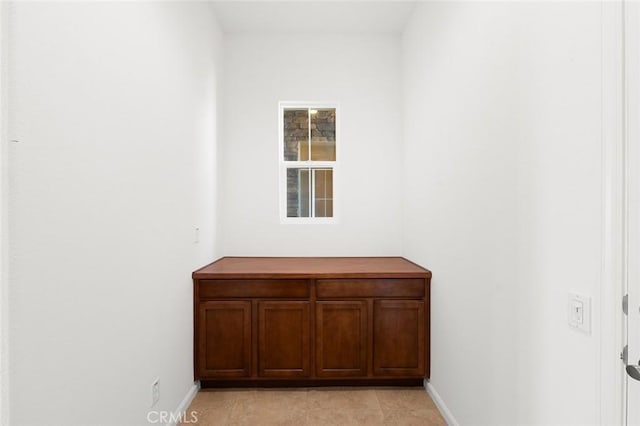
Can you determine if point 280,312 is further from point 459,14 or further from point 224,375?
point 459,14

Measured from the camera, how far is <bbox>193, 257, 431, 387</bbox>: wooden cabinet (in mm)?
2598

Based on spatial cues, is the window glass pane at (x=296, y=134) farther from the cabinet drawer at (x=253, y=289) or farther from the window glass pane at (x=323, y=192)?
the cabinet drawer at (x=253, y=289)

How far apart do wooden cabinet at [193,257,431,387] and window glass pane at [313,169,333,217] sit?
1.01 meters

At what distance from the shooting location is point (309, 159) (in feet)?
11.6

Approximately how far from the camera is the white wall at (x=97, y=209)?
1048 mm

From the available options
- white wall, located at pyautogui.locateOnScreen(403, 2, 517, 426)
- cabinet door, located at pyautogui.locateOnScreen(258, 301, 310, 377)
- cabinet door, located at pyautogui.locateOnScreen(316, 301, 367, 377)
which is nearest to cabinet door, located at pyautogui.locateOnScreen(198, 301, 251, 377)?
cabinet door, located at pyautogui.locateOnScreen(258, 301, 310, 377)

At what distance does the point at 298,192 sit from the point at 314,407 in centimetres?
191

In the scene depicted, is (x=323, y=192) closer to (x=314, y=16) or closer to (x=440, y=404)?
(x=314, y=16)

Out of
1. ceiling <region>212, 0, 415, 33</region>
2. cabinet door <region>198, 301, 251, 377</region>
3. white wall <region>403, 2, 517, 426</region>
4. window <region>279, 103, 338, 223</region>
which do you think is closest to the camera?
white wall <region>403, 2, 517, 426</region>

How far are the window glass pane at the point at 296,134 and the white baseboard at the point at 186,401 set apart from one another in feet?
7.01

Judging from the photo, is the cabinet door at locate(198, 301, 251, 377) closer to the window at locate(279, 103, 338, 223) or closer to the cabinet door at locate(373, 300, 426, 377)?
the cabinet door at locate(373, 300, 426, 377)

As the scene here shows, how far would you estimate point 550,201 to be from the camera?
1.26m

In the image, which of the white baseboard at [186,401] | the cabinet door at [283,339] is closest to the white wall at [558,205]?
the cabinet door at [283,339]

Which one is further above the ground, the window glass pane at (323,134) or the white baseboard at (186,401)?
the window glass pane at (323,134)
